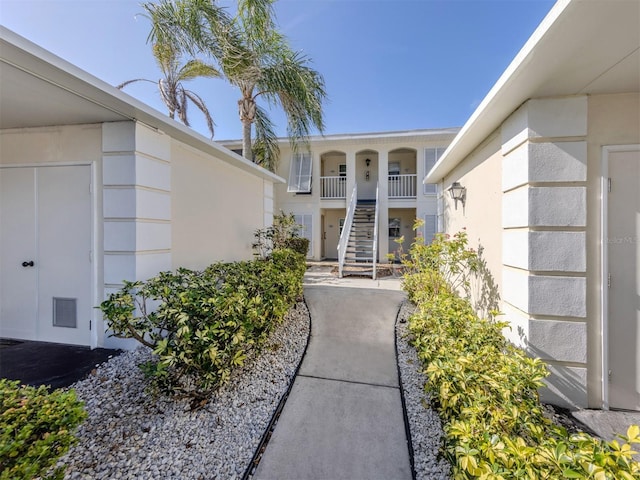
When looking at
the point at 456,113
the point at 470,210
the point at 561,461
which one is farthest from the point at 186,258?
the point at 456,113

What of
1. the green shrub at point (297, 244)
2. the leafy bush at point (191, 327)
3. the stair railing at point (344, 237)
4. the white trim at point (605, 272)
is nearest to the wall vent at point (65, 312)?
the leafy bush at point (191, 327)

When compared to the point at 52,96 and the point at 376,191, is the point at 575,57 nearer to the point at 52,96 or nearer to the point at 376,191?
the point at 52,96

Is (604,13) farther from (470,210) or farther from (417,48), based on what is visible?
(417,48)

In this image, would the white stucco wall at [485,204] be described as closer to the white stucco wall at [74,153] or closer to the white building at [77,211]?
the white building at [77,211]

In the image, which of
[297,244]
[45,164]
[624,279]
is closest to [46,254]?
[45,164]

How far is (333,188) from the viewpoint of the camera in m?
12.0

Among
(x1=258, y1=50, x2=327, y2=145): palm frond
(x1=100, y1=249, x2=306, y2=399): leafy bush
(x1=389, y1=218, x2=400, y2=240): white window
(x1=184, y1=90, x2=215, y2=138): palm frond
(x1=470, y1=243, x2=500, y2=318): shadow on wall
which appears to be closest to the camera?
(x1=100, y1=249, x2=306, y2=399): leafy bush

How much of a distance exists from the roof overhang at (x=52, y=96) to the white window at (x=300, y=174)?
756 cm

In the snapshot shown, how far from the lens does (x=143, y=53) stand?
7.00m

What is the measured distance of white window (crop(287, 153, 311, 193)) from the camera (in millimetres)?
11391

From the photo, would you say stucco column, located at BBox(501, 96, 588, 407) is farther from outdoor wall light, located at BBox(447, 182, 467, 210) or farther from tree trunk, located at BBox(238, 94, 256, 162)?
tree trunk, located at BBox(238, 94, 256, 162)

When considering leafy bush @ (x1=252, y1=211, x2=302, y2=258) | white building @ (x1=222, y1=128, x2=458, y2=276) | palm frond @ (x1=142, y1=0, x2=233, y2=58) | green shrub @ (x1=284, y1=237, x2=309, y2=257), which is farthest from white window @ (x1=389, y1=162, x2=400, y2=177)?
palm frond @ (x1=142, y1=0, x2=233, y2=58)

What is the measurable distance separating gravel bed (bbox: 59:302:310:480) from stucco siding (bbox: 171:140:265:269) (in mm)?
1845

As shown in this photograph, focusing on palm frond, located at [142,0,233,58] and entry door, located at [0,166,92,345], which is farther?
palm frond, located at [142,0,233,58]
